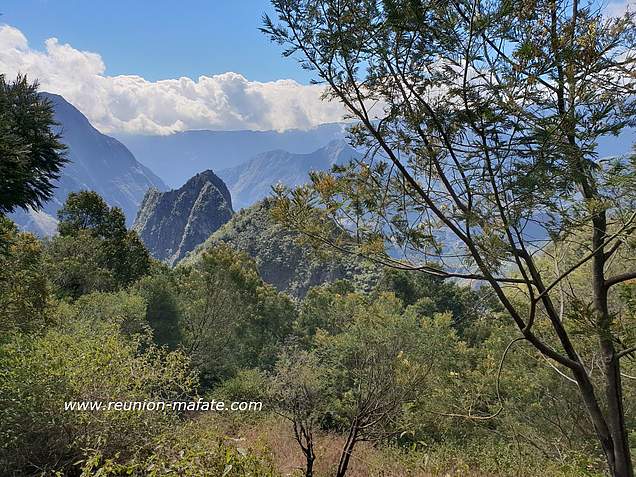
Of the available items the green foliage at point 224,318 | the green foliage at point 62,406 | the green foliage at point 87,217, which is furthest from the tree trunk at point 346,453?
the green foliage at point 87,217

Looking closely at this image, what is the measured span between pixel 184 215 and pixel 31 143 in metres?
86.0

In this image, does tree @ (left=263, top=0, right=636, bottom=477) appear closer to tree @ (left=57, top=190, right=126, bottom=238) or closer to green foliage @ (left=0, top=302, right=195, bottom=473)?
green foliage @ (left=0, top=302, right=195, bottom=473)

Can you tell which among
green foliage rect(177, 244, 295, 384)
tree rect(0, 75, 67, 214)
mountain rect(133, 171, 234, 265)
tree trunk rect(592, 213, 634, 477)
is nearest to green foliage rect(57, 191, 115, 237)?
green foliage rect(177, 244, 295, 384)

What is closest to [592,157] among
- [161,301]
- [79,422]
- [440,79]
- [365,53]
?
[440,79]

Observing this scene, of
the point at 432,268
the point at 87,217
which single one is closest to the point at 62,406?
the point at 432,268

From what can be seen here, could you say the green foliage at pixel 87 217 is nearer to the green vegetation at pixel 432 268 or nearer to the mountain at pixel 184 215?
the green vegetation at pixel 432 268

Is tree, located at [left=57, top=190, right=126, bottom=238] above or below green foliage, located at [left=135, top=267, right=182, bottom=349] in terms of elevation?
above

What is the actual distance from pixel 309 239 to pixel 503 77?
141 centimetres

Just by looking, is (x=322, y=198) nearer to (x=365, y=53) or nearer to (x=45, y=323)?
(x=365, y=53)

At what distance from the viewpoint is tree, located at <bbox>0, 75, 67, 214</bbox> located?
598 centimetres

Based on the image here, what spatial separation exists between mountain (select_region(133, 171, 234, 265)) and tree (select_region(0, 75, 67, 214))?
7376 centimetres

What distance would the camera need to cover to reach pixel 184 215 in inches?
3497

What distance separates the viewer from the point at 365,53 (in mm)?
2035

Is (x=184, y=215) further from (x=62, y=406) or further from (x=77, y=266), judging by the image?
(x=62, y=406)
